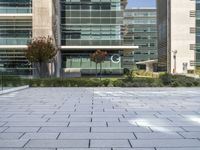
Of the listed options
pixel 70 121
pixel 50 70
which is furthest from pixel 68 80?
pixel 70 121

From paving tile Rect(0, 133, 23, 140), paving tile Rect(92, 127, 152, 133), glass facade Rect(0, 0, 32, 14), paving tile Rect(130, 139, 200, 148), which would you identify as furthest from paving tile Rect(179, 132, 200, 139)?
glass facade Rect(0, 0, 32, 14)

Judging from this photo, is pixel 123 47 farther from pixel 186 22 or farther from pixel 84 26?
pixel 186 22

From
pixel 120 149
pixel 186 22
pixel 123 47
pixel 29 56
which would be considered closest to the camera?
pixel 120 149

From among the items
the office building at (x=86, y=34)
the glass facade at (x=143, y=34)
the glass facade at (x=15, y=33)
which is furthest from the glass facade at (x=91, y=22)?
the glass facade at (x=143, y=34)

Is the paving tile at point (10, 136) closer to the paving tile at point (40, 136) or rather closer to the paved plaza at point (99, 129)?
the paved plaza at point (99, 129)

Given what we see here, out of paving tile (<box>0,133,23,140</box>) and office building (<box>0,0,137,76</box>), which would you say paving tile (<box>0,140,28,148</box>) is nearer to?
paving tile (<box>0,133,23,140</box>)

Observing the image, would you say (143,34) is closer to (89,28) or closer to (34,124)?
(89,28)

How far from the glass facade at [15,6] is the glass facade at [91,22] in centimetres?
656

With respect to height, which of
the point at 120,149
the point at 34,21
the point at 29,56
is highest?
the point at 34,21

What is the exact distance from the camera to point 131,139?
25.0 ft

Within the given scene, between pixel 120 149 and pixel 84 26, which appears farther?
pixel 84 26

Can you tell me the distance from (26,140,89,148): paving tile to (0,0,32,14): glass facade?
128 ft

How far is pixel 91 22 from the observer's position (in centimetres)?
4953

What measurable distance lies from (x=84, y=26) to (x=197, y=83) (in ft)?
78.0
